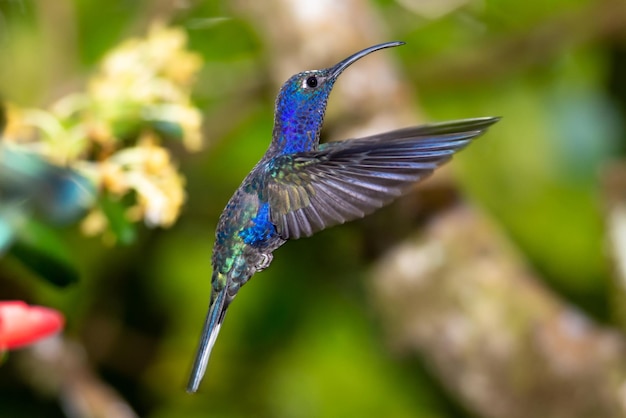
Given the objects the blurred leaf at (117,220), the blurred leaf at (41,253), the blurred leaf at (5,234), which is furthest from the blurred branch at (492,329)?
the blurred leaf at (5,234)

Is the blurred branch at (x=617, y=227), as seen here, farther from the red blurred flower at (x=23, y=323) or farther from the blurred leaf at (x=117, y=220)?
the red blurred flower at (x=23, y=323)

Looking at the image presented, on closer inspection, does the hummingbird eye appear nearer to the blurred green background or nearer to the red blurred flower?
the red blurred flower

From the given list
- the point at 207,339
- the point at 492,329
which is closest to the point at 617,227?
the point at 492,329

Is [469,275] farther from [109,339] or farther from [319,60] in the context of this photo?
[109,339]

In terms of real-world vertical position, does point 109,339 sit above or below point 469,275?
below

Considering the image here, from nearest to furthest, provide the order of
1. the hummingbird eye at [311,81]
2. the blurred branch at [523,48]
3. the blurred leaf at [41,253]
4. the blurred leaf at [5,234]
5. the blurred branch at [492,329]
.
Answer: the hummingbird eye at [311,81] < the blurred leaf at [5,234] < the blurred leaf at [41,253] < the blurred branch at [492,329] < the blurred branch at [523,48]

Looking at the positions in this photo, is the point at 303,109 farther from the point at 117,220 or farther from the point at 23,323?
the point at 117,220

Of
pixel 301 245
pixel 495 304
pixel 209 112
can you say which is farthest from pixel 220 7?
pixel 495 304

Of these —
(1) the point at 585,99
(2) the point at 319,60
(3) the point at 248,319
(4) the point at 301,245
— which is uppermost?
(2) the point at 319,60
